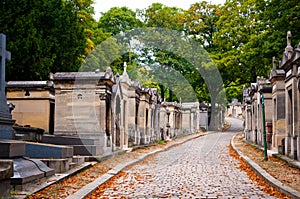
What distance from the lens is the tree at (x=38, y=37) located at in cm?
2053

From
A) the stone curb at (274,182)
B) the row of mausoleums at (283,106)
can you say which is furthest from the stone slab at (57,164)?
the row of mausoleums at (283,106)

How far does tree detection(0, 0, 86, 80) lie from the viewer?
2053 cm

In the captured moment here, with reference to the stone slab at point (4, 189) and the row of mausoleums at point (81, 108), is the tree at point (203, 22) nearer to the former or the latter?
the row of mausoleums at point (81, 108)

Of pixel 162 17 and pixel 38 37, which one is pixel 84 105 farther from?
pixel 162 17

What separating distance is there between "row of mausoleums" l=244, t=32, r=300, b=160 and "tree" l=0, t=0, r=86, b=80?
1079 cm

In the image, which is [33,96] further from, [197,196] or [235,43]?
[235,43]

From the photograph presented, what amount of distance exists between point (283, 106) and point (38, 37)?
41.1ft

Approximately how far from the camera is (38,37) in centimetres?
2173

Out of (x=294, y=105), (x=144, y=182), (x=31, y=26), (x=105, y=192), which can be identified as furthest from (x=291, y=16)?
(x=105, y=192)

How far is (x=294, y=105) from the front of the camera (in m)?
13.5

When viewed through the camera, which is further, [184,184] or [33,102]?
[33,102]

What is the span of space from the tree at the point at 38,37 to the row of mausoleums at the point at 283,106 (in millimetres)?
10787

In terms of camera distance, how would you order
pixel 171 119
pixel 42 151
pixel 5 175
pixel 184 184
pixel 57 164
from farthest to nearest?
pixel 171 119 → pixel 42 151 → pixel 57 164 → pixel 184 184 → pixel 5 175

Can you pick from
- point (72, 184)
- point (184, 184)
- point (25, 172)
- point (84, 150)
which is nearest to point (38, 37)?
point (84, 150)
